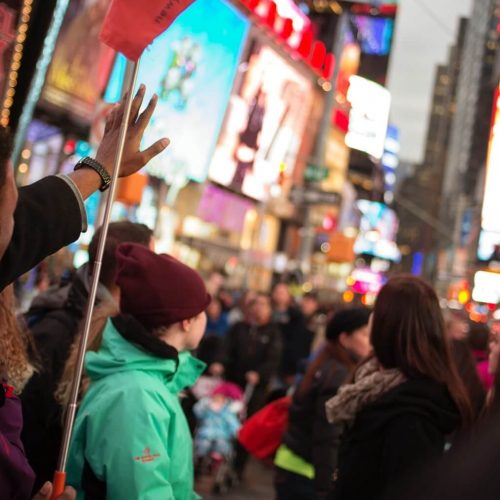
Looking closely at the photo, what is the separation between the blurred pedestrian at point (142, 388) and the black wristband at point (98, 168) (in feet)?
2.78

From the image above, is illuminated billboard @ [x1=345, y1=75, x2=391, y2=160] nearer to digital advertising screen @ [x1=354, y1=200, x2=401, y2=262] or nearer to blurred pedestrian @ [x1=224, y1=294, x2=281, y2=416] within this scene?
digital advertising screen @ [x1=354, y1=200, x2=401, y2=262]

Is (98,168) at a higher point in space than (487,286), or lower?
Result: lower

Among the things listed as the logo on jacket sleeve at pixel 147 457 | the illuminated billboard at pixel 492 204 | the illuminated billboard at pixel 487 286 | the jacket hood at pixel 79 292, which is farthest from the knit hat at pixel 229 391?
the illuminated billboard at pixel 487 286

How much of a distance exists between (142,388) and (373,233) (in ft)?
220

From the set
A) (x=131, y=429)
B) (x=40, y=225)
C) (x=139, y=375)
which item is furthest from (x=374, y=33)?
(x=40, y=225)

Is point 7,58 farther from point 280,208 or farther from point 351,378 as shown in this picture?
point 280,208

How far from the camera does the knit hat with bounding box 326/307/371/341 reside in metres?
5.12

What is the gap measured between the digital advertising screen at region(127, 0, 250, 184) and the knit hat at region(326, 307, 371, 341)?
13869mm

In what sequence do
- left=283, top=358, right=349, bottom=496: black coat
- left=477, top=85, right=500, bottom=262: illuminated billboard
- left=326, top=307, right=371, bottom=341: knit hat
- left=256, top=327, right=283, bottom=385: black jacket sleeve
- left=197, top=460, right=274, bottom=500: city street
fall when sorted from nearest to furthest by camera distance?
left=283, top=358, right=349, bottom=496: black coat, left=326, top=307, right=371, bottom=341: knit hat, left=197, top=460, right=274, bottom=500: city street, left=256, top=327, right=283, bottom=385: black jacket sleeve, left=477, top=85, right=500, bottom=262: illuminated billboard

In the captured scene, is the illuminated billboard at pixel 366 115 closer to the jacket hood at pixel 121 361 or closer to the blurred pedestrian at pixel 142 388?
the blurred pedestrian at pixel 142 388

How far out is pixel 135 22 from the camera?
2.82m

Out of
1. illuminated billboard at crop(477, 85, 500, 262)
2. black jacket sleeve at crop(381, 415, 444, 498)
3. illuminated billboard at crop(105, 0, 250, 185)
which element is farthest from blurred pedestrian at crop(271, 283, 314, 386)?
Result: illuminated billboard at crop(477, 85, 500, 262)

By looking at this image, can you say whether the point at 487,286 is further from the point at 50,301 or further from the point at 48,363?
the point at 48,363

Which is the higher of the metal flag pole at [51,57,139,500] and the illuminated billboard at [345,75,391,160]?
the illuminated billboard at [345,75,391,160]
